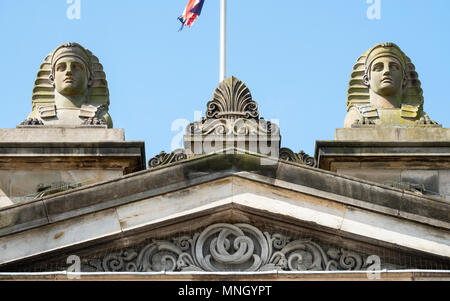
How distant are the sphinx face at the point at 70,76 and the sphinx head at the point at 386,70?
5.41m

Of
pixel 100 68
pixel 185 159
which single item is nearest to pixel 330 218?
pixel 185 159

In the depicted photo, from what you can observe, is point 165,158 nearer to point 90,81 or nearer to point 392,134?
point 90,81

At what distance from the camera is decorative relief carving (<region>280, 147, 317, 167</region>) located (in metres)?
26.0

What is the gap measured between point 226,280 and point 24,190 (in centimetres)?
595

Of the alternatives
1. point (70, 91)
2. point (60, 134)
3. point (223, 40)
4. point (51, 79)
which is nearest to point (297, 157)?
point (60, 134)

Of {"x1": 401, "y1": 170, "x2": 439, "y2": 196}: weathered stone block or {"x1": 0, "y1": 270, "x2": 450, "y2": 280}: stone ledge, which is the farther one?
{"x1": 401, "y1": 170, "x2": 439, "y2": 196}: weathered stone block

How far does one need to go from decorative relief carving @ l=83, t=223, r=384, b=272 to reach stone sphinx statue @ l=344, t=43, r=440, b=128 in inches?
213

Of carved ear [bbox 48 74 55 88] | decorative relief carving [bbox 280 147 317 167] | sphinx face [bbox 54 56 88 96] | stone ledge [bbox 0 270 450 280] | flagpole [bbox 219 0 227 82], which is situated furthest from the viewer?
flagpole [bbox 219 0 227 82]

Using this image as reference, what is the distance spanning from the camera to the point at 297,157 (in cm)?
2616

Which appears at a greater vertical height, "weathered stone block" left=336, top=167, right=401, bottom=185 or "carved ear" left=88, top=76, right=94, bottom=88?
"carved ear" left=88, top=76, right=94, bottom=88

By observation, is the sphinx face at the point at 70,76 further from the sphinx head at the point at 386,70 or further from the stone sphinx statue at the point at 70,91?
the sphinx head at the point at 386,70

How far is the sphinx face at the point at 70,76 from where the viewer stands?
94.7 feet

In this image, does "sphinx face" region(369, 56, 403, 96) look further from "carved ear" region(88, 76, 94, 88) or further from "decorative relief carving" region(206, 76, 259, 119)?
"carved ear" region(88, 76, 94, 88)

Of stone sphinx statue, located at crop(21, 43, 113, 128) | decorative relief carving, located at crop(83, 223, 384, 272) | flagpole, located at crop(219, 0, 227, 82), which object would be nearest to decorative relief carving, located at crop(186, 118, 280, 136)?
decorative relief carving, located at crop(83, 223, 384, 272)
